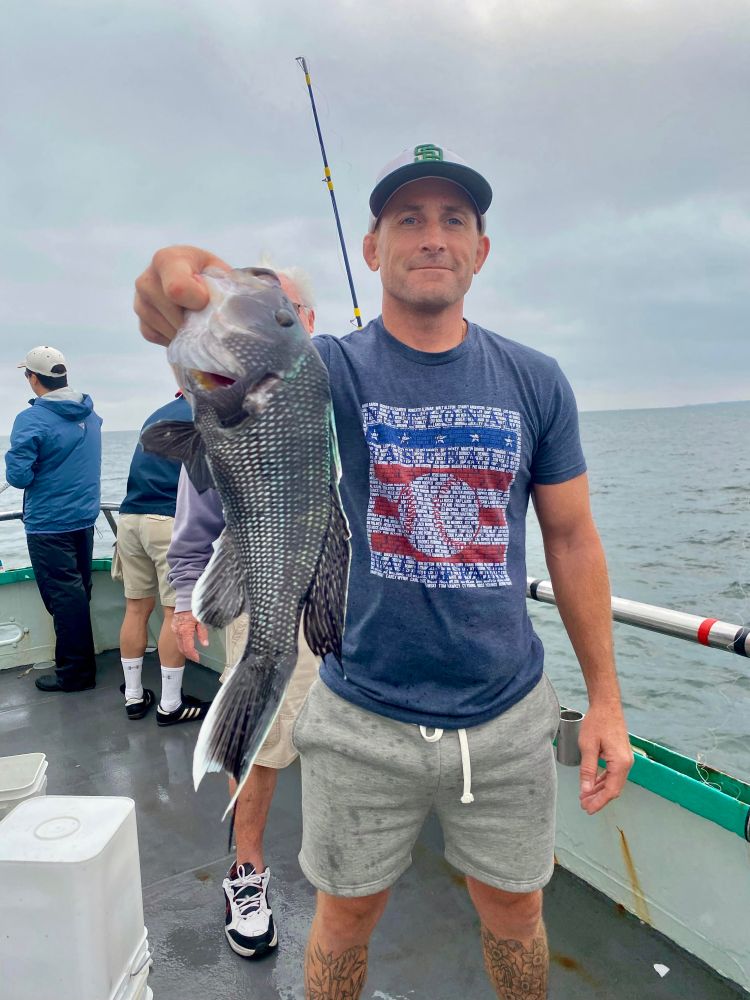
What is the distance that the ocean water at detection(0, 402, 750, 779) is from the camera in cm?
862

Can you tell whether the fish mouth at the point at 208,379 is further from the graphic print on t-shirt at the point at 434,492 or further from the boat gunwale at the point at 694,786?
the boat gunwale at the point at 694,786

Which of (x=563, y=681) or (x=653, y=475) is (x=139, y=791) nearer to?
(x=563, y=681)

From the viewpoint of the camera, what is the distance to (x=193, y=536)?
2.79 m

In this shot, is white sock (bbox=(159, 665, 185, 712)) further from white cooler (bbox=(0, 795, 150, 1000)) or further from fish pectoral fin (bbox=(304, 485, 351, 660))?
fish pectoral fin (bbox=(304, 485, 351, 660))

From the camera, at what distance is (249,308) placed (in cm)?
133

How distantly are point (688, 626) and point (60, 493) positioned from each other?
4518mm

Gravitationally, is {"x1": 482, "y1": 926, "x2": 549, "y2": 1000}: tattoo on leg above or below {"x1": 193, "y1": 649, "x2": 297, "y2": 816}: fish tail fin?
below

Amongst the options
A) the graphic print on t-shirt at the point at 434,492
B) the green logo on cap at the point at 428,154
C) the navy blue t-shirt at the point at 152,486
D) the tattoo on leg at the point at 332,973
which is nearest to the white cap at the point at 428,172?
the green logo on cap at the point at 428,154

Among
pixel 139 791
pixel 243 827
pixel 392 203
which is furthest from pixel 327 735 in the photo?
pixel 139 791

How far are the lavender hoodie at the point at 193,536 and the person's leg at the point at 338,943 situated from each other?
50.3 inches

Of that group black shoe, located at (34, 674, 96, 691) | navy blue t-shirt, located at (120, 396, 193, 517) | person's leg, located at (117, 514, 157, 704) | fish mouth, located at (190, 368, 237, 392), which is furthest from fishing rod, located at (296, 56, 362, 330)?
black shoe, located at (34, 674, 96, 691)

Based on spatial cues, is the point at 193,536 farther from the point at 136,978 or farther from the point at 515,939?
the point at 515,939

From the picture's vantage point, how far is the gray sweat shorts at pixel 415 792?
6.26ft

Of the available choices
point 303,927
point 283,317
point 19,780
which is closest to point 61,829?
point 19,780
